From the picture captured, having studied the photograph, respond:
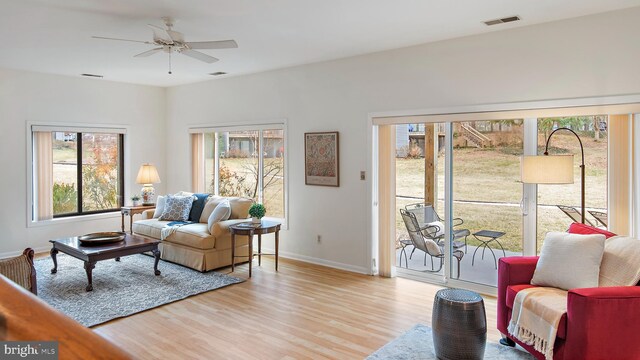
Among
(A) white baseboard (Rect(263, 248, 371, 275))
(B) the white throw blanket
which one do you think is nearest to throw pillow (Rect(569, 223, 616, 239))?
(B) the white throw blanket

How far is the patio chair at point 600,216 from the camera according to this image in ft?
13.6

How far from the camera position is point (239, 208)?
19.8ft

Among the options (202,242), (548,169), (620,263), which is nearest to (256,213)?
(202,242)

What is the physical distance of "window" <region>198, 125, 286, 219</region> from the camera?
664 centimetres

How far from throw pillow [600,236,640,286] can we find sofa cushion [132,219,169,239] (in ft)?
16.6

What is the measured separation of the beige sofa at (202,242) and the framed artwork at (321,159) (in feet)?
3.15

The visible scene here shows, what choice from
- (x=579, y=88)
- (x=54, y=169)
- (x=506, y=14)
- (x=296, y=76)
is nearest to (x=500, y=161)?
(x=579, y=88)

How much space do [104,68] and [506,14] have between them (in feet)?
17.4

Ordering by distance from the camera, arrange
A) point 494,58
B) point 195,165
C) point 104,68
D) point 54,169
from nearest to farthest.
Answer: point 494,58
point 104,68
point 54,169
point 195,165

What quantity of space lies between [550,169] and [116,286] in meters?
4.56

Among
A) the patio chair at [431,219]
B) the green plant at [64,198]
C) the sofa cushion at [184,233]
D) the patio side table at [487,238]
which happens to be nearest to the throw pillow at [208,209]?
the sofa cushion at [184,233]

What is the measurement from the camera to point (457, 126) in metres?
4.93

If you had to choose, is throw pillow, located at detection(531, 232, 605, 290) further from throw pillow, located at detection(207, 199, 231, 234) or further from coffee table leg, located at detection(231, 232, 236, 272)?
throw pillow, located at detection(207, 199, 231, 234)

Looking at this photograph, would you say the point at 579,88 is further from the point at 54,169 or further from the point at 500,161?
the point at 54,169
